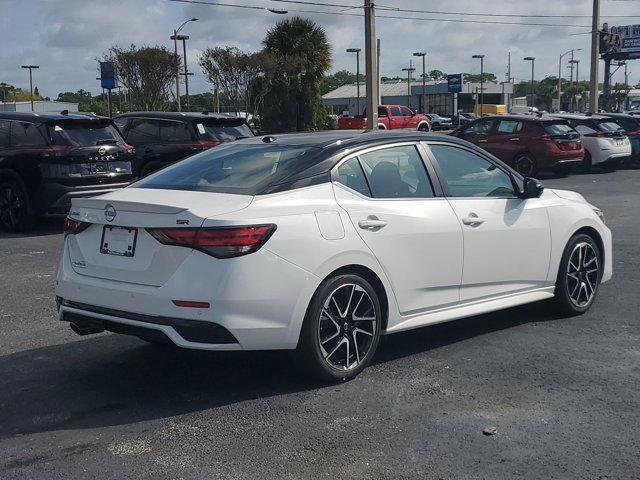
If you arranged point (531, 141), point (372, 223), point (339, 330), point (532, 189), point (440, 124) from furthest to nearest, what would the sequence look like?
point (440, 124) → point (531, 141) → point (532, 189) → point (372, 223) → point (339, 330)

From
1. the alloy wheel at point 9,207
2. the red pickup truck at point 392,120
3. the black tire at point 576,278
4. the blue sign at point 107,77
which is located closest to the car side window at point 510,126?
the alloy wheel at point 9,207

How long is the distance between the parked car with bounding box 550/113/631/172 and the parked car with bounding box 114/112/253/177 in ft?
34.8

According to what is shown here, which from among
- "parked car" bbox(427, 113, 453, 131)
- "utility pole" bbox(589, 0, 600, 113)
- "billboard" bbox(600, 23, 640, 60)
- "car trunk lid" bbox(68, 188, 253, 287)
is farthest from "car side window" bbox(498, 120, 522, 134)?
"parked car" bbox(427, 113, 453, 131)

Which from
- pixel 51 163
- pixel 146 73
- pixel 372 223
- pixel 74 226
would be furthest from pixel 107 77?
pixel 372 223

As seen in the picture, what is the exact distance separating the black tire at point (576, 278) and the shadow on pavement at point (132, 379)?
68 centimetres

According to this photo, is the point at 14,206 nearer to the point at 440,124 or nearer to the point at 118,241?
the point at 118,241

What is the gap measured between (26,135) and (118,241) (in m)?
Result: 7.89

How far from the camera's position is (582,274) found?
673 centimetres

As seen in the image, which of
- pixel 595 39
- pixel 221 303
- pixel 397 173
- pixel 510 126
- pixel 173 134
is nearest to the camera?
pixel 221 303

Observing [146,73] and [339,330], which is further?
[146,73]

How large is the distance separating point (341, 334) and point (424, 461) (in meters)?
1.23

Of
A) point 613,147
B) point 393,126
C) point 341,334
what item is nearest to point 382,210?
point 341,334

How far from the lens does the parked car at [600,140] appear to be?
875 inches

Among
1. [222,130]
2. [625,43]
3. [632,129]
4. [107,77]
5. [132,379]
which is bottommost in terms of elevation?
[132,379]
